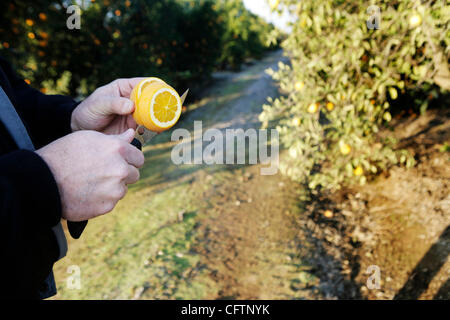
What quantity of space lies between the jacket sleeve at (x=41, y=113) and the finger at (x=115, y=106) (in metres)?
0.23

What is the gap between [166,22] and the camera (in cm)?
731

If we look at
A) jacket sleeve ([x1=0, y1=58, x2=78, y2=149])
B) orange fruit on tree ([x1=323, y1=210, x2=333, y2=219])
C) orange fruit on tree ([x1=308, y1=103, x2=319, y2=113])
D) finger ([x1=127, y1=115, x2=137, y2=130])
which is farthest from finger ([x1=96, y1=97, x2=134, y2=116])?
orange fruit on tree ([x1=323, y1=210, x2=333, y2=219])

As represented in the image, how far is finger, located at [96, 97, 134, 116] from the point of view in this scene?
47.2 inches

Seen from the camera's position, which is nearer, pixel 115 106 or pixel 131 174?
pixel 131 174

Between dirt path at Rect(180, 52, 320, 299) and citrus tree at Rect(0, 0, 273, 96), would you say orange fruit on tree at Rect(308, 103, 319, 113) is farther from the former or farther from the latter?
citrus tree at Rect(0, 0, 273, 96)

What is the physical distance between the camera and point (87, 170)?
33.2 inches

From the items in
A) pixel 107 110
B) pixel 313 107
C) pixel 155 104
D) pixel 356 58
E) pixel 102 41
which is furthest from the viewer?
pixel 102 41

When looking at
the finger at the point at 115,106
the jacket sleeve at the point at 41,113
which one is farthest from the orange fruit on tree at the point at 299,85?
the jacket sleeve at the point at 41,113

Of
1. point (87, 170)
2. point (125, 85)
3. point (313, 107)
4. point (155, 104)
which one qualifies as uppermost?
point (313, 107)

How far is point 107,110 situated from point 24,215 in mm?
668

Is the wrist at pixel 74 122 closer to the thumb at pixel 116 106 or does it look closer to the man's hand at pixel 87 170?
the thumb at pixel 116 106

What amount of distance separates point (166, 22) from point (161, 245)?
252 inches

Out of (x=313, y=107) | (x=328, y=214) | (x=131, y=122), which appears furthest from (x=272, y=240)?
(x=131, y=122)

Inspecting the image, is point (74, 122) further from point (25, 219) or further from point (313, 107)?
point (313, 107)
